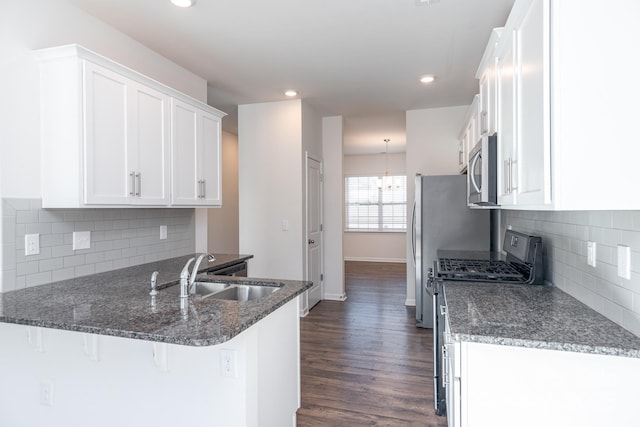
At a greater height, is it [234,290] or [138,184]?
Answer: [138,184]

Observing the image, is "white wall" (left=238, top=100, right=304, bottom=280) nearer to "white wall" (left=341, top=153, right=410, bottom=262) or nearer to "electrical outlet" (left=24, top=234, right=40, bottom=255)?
"electrical outlet" (left=24, top=234, right=40, bottom=255)

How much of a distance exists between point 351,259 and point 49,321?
8018 mm

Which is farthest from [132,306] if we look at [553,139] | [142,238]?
[553,139]

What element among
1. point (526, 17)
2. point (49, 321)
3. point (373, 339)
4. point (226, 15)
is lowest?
point (373, 339)

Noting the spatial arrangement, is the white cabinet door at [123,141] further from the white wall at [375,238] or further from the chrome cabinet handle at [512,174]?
the white wall at [375,238]

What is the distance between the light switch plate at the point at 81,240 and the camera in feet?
7.68

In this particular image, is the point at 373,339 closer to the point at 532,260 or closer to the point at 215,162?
the point at 532,260

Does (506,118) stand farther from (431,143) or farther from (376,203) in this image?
(376,203)

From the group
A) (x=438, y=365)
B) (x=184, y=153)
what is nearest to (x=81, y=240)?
(x=184, y=153)

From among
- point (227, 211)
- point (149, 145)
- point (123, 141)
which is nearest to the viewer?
point (123, 141)

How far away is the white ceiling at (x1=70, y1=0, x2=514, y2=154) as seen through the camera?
241 cm

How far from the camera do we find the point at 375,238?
29.9 ft

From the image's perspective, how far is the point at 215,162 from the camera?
337 centimetres

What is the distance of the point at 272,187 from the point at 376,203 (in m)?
5.00
